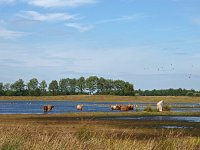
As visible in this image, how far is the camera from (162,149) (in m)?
17.2

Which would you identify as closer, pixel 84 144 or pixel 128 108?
pixel 84 144

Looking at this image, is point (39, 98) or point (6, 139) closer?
point (6, 139)

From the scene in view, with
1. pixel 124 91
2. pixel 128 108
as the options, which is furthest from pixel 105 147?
pixel 124 91

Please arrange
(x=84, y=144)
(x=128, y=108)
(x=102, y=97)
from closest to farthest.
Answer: (x=84, y=144) < (x=128, y=108) < (x=102, y=97)

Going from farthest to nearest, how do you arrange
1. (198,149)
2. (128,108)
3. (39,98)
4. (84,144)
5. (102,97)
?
1. (39,98)
2. (102,97)
3. (128,108)
4. (198,149)
5. (84,144)

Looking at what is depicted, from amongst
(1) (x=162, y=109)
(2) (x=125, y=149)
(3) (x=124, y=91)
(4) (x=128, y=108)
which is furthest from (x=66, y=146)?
(3) (x=124, y=91)

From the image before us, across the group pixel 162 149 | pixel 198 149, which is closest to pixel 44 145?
pixel 162 149

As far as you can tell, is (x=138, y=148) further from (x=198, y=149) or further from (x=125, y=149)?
(x=198, y=149)

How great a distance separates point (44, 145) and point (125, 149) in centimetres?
273

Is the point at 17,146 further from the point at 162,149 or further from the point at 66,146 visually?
the point at 162,149

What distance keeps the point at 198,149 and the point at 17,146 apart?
7.63 metres

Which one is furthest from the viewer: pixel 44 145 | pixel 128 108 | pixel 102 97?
pixel 102 97

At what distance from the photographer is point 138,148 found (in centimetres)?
1584

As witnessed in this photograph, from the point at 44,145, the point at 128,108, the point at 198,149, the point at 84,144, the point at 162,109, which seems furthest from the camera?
the point at 128,108
